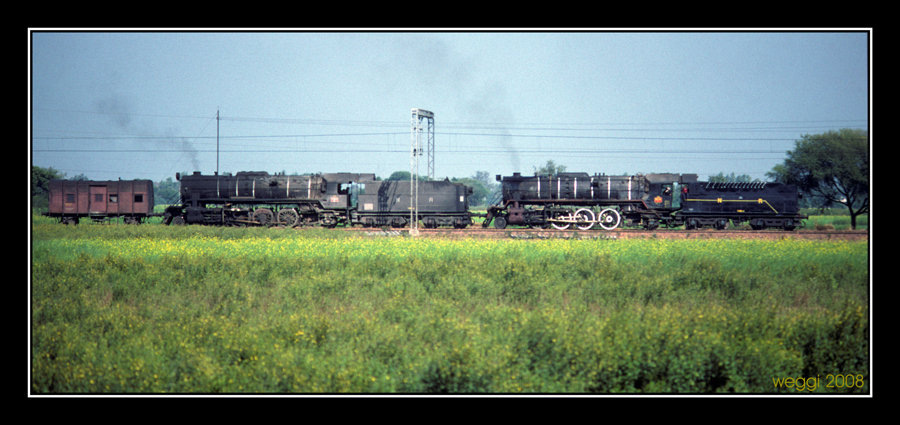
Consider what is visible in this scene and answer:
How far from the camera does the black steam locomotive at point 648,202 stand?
83.7ft

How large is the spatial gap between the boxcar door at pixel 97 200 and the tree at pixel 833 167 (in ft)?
119

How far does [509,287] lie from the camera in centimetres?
1088

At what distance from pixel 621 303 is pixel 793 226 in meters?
21.7

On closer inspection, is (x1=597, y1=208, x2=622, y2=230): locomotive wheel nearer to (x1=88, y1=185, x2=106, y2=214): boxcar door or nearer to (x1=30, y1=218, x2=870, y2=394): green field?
(x1=30, y1=218, x2=870, y2=394): green field

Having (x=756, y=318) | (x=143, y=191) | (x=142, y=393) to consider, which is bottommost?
(x=142, y=393)

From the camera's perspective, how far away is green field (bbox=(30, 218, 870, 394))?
6578 mm

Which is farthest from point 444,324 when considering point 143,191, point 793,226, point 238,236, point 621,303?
point 143,191

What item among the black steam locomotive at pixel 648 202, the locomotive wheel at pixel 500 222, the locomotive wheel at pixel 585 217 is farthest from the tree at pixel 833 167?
the locomotive wheel at pixel 500 222

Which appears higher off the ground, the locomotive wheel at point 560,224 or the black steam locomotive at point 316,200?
the black steam locomotive at point 316,200

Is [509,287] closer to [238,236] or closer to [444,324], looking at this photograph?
[444,324]

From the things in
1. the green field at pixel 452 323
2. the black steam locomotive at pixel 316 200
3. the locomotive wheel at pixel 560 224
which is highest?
the black steam locomotive at pixel 316 200

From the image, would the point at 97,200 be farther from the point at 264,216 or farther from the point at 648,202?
the point at 648,202

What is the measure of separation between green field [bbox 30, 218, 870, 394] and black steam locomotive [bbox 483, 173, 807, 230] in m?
12.5

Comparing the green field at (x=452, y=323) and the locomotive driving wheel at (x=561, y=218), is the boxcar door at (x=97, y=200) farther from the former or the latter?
the locomotive driving wheel at (x=561, y=218)
